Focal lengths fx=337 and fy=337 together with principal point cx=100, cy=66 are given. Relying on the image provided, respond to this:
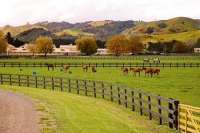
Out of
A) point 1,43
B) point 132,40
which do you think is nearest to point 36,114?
point 1,43

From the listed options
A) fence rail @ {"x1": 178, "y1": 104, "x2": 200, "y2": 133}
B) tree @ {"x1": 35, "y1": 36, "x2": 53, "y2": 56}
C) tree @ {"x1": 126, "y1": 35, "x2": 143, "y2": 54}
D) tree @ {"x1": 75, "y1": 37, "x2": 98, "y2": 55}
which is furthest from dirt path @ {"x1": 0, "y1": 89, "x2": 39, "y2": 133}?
tree @ {"x1": 126, "y1": 35, "x2": 143, "y2": 54}

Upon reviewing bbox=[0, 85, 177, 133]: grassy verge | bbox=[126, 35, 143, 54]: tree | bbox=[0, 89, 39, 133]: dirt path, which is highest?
bbox=[126, 35, 143, 54]: tree

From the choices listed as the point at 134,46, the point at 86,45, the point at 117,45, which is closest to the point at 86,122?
the point at 117,45

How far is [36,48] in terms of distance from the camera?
478ft

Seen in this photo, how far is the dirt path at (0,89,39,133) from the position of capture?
1209cm

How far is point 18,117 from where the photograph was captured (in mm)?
14266

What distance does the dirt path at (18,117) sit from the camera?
39.6ft

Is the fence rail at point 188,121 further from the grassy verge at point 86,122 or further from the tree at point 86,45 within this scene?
the tree at point 86,45

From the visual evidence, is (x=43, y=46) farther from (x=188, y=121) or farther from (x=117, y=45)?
(x=188, y=121)

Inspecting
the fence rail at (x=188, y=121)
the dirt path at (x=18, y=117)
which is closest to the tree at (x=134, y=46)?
the dirt path at (x=18, y=117)

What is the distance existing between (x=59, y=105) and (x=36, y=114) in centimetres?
377

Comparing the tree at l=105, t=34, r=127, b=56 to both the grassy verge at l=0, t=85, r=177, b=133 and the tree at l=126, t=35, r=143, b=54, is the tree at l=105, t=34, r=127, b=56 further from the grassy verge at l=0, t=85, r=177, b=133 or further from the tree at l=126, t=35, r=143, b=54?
the grassy verge at l=0, t=85, r=177, b=133

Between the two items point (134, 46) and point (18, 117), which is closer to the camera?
point (18, 117)

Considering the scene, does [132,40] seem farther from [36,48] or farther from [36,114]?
[36,114]
